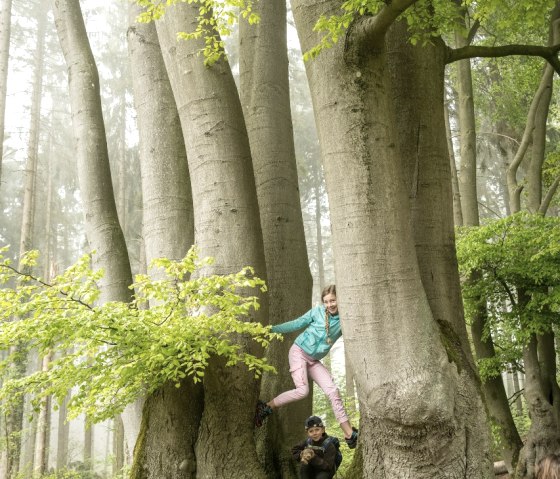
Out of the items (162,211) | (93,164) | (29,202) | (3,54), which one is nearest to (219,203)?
(162,211)

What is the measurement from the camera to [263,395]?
5.39 meters

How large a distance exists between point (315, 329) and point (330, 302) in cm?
33

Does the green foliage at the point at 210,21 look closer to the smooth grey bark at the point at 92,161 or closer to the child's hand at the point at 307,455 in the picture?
the smooth grey bark at the point at 92,161

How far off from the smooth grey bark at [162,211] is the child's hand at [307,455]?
912 millimetres


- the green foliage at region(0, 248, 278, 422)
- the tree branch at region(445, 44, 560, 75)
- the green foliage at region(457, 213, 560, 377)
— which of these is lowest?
the green foliage at region(0, 248, 278, 422)

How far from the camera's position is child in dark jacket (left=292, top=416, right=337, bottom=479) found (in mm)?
4539

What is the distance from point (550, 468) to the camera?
2553mm

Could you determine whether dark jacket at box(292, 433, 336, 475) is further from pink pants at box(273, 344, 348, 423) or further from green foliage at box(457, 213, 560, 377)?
green foliage at box(457, 213, 560, 377)

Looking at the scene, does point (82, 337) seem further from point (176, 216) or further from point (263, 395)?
point (263, 395)

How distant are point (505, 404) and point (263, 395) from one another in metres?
4.90

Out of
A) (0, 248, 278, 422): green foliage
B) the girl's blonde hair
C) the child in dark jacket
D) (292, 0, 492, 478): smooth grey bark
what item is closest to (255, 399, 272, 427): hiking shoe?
the child in dark jacket

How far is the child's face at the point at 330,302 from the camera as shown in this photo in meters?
4.63

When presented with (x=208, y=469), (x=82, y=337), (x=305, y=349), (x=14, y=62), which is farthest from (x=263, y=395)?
(x=14, y=62)

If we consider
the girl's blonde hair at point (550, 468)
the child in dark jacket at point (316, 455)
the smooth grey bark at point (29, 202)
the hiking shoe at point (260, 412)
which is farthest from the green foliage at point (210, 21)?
the smooth grey bark at point (29, 202)
